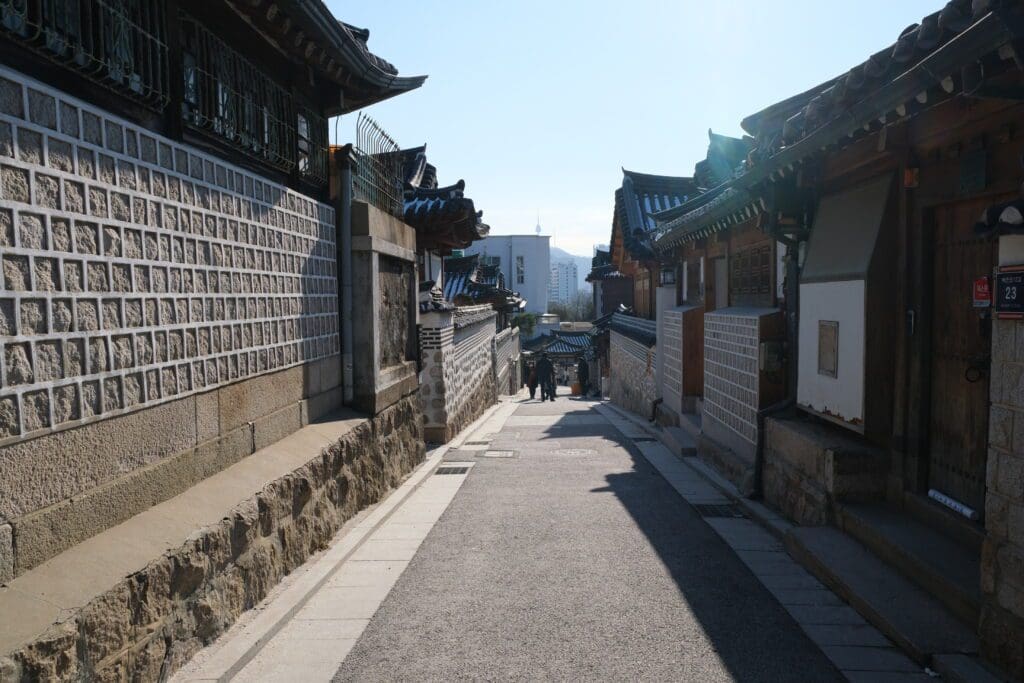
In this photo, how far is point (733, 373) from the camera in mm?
12312

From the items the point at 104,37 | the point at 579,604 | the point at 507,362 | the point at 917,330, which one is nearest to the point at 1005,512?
the point at 917,330

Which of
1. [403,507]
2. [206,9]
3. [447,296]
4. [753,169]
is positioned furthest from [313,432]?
[447,296]

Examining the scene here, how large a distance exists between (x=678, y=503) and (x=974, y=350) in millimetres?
4976

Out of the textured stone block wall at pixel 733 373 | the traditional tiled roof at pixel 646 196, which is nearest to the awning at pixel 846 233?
the textured stone block wall at pixel 733 373

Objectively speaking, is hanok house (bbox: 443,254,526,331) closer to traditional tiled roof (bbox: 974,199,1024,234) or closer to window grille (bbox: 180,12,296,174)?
window grille (bbox: 180,12,296,174)

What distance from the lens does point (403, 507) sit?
410 inches

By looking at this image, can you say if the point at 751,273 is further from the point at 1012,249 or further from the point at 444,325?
the point at 1012,249

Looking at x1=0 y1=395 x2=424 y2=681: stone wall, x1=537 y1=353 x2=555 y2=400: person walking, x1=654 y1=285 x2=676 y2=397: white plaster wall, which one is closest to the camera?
x1=0 y1=395 x2=424 y2=681: stone wall

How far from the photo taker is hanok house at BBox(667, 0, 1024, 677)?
15.7 feet

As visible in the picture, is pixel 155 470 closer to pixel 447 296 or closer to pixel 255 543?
pixel 255 543

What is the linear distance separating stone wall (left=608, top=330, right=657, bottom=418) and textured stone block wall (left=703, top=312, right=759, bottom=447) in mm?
6957

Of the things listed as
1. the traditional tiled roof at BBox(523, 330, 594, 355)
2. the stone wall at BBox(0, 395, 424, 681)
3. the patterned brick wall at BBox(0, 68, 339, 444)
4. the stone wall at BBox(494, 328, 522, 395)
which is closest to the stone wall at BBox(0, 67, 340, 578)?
the patterned brick wall at BBox(0, 68, 339, 444)

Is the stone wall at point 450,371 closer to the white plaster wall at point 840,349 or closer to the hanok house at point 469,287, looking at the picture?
the hanok house at point 469,287

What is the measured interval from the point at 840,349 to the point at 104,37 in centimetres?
715
